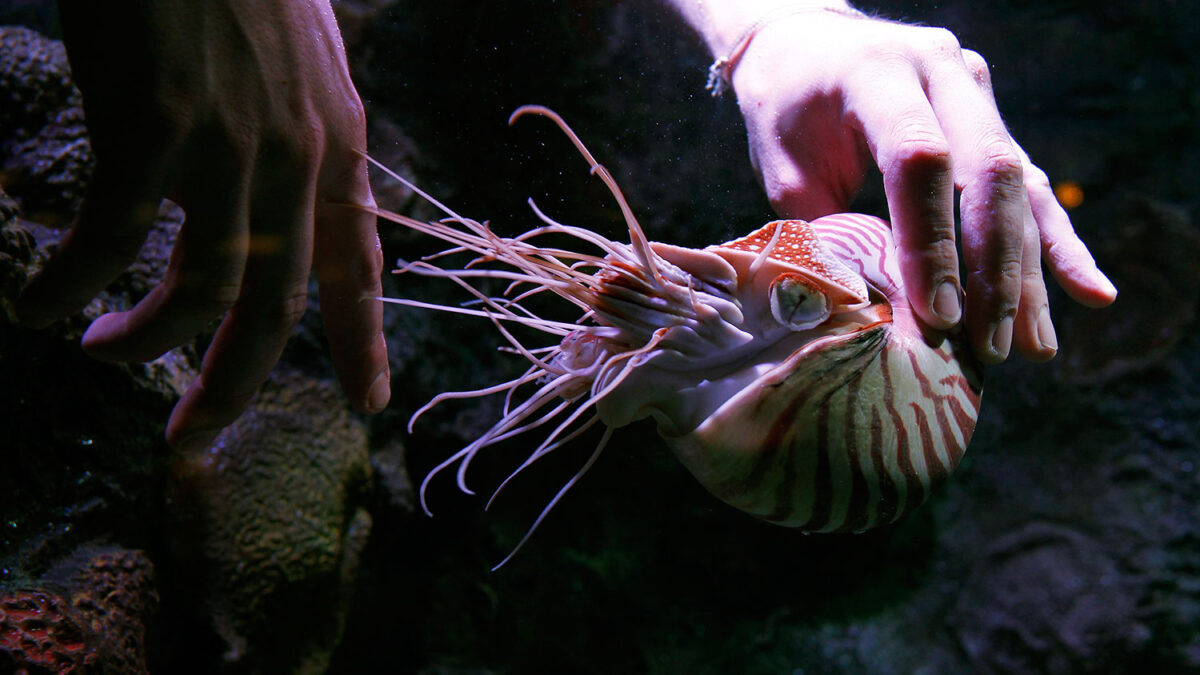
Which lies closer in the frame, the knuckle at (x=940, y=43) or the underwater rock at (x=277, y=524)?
the knuckle at (x=940, y=43)

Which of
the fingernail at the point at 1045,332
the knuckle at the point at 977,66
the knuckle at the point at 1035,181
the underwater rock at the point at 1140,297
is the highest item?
the knuckle at the point at 977,66

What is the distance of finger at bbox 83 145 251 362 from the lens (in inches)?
26.3

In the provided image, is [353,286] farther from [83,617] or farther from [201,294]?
[83,617]

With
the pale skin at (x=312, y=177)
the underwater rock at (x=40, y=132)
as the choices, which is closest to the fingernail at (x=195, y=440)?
the pale skin at (x=312, y=177)

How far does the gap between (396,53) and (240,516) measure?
1045mm

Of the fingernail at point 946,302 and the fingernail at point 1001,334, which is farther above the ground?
the fingernail at point 946,302

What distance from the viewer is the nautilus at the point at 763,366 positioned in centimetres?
76

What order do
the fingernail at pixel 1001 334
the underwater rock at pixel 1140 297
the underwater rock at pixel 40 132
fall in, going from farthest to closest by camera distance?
the underwater rock at pixel 1140 297, the underwater rock at pixel 40 132, the fingernail at pixel 1001 334

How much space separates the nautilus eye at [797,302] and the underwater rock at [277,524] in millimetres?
1223

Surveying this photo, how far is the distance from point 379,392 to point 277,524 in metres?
0.71

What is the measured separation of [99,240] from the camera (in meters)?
0.65

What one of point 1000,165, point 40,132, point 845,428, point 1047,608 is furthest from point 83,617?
point 1047,608

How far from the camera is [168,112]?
625 millimetres

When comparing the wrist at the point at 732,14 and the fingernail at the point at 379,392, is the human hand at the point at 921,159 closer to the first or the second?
the wrist at the point at 732,14
